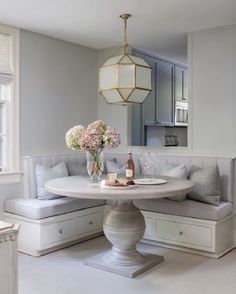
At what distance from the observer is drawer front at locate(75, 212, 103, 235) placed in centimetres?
401

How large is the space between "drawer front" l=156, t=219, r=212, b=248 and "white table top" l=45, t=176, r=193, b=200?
64cm

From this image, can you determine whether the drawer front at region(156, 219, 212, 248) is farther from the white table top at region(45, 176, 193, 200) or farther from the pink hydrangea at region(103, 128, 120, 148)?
the pink hydrangea at region(103, 128, 120, 148)

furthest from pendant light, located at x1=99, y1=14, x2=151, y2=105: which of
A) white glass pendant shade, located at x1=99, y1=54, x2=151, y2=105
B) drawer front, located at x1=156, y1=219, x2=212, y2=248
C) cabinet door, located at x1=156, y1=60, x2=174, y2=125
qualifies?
cabinet door, located at x1=156, y1=60, x2=174, y2=125

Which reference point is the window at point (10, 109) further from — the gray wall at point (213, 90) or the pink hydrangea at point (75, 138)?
the gray wall at point (213, 90)

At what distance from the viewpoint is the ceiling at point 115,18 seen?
131 inches

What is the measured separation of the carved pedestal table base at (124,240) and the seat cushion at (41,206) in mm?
644

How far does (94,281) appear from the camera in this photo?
9.80 feet

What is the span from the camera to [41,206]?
11.9ft

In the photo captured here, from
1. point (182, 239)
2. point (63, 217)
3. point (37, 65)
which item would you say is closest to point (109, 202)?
point (63, 217)

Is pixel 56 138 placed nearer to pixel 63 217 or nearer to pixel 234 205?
pixel 63 217

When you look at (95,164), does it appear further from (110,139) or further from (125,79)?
(125,79)

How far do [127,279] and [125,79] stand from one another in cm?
177

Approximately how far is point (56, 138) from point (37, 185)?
0.86m

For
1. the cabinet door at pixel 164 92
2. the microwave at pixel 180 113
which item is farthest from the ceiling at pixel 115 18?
the microwave at pixel 180 113
